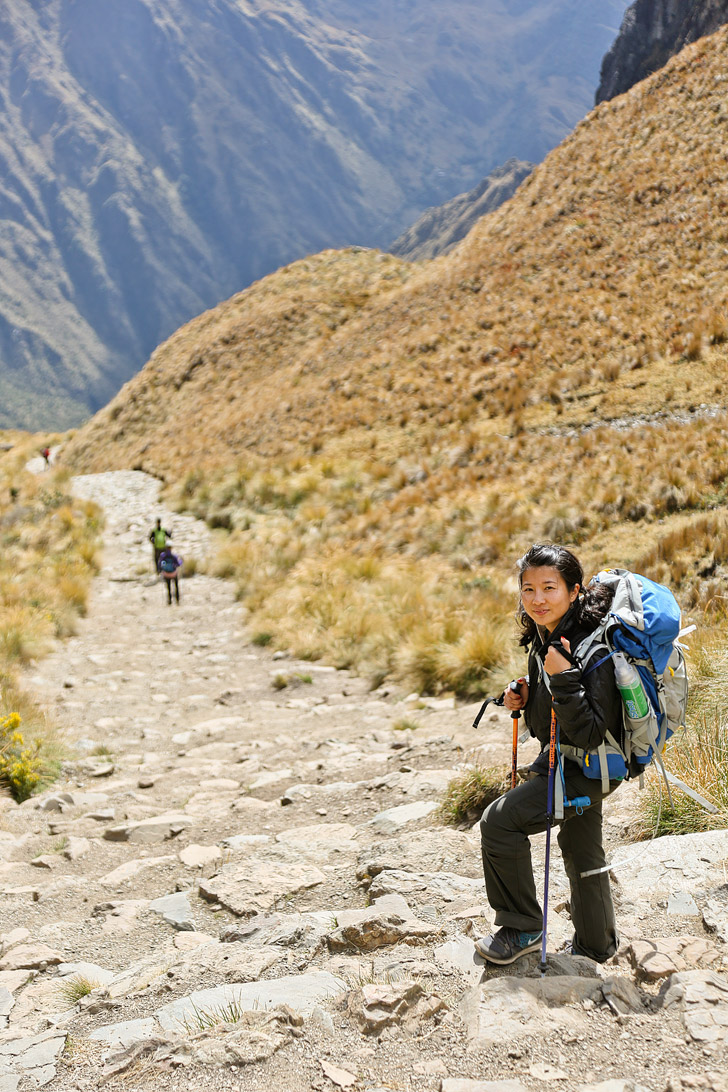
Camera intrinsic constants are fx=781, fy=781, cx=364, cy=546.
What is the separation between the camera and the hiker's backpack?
3.02 m

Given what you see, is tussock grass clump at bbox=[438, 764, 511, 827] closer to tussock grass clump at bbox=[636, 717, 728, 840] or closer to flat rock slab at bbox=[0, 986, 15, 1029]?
tussock grass clump at bbox=[636, 717, 728, 840]

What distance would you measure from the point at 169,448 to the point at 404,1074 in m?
30.0

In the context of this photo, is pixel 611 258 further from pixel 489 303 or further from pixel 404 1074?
pixel 404 1074

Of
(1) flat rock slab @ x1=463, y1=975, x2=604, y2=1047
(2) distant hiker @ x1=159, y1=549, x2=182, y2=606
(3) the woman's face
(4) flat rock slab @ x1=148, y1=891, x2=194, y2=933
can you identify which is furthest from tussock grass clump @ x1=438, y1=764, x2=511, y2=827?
(2) distant hiker @ x1=159, y1=549, x2=182, y2=606

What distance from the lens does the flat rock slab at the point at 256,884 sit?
15.3ft

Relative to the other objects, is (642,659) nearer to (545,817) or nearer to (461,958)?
(545,817)

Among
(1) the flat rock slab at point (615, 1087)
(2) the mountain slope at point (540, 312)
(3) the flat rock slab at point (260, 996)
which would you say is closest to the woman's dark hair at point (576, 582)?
(1) the flat rock slab at point (615, 1087)

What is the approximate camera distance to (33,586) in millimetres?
14883

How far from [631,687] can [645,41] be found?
8894 cm

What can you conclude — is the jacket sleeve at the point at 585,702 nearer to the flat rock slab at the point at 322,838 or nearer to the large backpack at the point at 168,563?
the flat rock slab at the point at 322,838

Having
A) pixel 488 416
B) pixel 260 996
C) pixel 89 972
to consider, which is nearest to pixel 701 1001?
pixel 260 996

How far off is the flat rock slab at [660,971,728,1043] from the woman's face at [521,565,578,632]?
1.48m

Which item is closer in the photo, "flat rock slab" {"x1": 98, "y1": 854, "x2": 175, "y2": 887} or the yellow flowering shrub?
"flat rock slab" {"x1": 98, "y1": 854, "x2": 175, "y2": 887}

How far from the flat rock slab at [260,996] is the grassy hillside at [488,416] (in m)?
5.01
